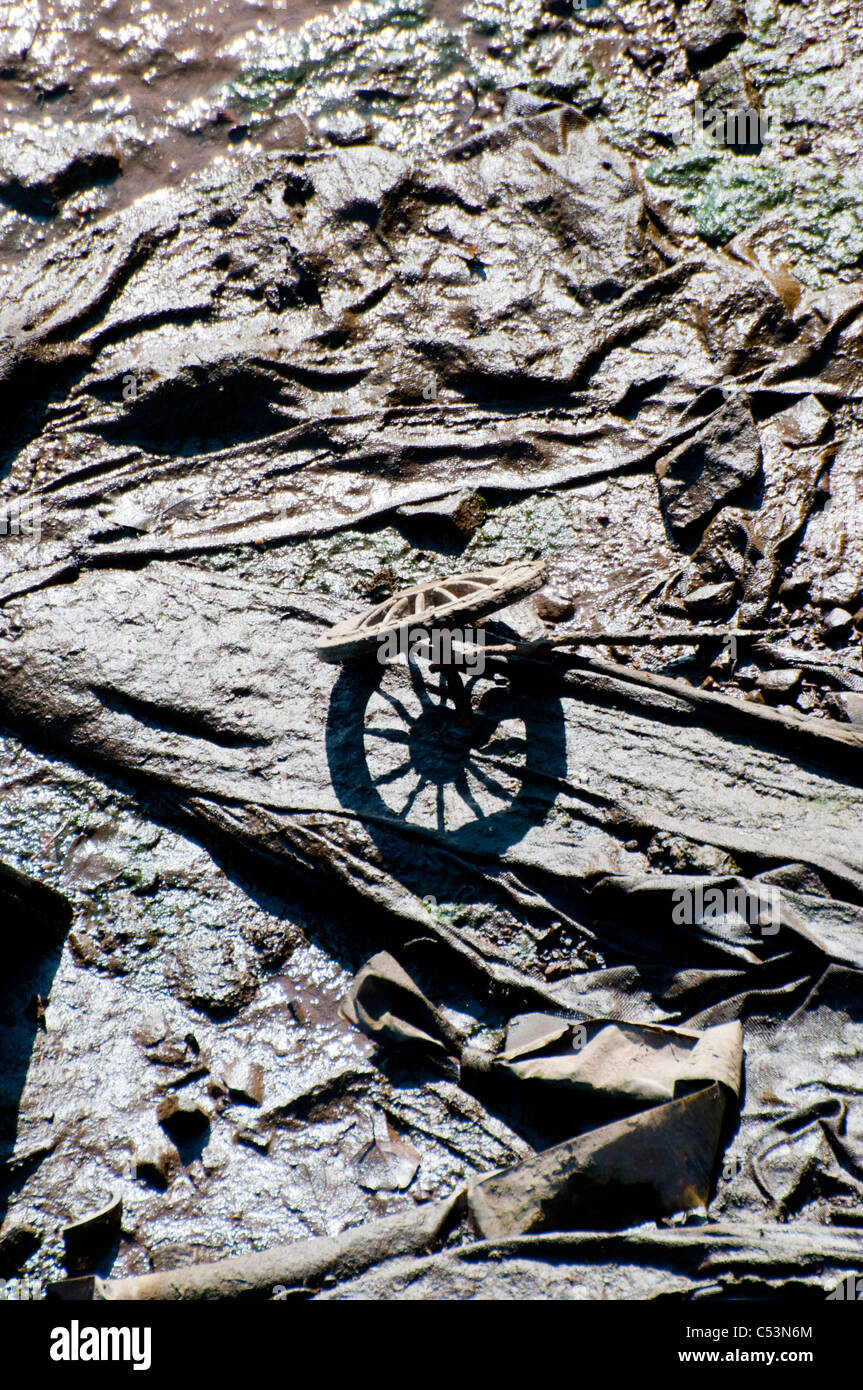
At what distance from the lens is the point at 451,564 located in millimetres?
4645

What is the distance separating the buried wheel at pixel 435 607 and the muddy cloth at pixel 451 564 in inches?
14.4

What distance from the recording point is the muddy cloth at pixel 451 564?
9.93ft

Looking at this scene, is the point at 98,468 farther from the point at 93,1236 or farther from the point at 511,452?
the point at 93,1236

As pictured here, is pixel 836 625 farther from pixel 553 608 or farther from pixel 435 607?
pixel 435 607

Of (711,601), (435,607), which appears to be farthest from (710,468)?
(435,607)

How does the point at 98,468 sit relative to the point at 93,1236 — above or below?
above

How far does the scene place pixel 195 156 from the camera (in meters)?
7.00

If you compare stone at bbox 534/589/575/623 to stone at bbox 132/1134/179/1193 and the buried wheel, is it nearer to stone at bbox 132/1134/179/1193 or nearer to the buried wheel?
the buried wheel

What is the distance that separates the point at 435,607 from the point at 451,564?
1.21 m

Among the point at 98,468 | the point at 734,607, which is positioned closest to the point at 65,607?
the point at 98,468

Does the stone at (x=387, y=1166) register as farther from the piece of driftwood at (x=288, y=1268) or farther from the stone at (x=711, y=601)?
the stone at (x=711, y=601)

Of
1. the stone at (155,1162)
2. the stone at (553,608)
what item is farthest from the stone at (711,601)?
the stone at (155,1162)

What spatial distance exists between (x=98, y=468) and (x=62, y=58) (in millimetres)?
4649

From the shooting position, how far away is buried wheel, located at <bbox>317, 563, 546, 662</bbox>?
331 centimetres
